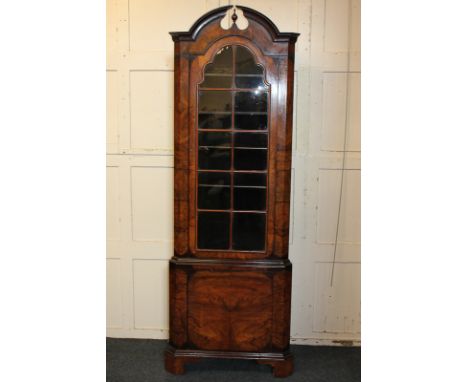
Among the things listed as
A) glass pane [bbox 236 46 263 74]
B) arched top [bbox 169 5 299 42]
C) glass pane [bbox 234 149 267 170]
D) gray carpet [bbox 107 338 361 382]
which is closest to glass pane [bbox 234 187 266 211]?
glass pane [bbox 234 149 267 170]

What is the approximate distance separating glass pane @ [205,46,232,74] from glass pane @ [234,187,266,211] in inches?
25.6

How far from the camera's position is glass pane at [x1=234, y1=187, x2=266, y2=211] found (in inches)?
111

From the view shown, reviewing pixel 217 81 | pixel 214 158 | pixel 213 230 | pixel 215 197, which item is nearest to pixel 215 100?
pixel 217 81

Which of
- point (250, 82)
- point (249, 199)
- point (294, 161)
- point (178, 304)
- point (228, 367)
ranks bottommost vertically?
point (228, 367)

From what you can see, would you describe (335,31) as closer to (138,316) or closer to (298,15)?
(298,15)

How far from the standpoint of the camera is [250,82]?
108 inches

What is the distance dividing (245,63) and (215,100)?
0.26 m

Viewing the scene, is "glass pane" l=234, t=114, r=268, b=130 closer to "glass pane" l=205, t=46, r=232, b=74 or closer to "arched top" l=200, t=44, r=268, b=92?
"arched top" l=200, t=44, r=268, b=92


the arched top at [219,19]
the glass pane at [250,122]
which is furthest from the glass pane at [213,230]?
the arched top at [219,19]

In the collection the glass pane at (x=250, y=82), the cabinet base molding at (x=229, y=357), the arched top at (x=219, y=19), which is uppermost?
the arched top at (x=219, y=19)

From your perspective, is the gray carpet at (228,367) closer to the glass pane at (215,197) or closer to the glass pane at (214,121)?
the glass pane at (215,197)

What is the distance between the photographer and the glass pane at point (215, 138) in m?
2.80

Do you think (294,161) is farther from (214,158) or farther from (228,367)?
(228,367)
